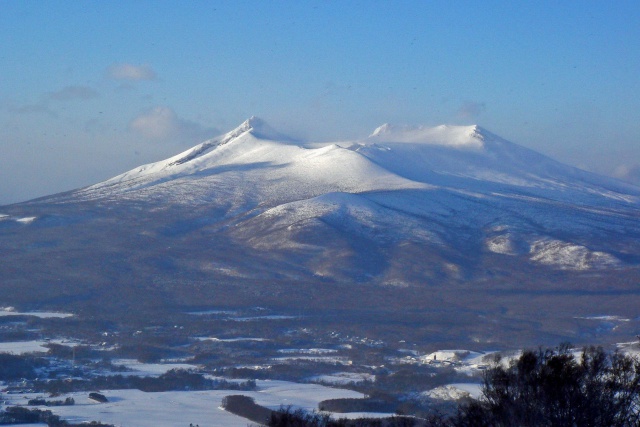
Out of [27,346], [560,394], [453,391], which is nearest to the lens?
[560,394]

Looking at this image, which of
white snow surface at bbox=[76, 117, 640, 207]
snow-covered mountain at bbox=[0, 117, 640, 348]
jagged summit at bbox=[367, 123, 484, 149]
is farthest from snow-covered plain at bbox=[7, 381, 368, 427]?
jagged summit at bbox=[367, 123, 484, 149]

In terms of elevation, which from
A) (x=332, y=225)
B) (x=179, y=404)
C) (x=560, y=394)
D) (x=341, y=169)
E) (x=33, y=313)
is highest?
(x=341, y=169)

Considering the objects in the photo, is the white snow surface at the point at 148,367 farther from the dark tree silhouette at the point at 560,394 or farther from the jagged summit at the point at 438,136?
the jagged summit at the point at 438,136

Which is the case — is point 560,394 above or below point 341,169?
below

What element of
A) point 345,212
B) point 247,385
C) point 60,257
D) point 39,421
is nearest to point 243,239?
point 345,212

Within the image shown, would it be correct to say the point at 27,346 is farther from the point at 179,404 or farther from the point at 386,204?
the point at 386,204

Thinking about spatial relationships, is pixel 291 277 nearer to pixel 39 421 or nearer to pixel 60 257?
pixel 60 257

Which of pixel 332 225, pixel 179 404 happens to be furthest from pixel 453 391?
pixel 332 225

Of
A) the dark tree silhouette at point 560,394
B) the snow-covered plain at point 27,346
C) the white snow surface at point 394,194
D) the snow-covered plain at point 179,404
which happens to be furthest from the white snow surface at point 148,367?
the white snow surface at point 394,194
